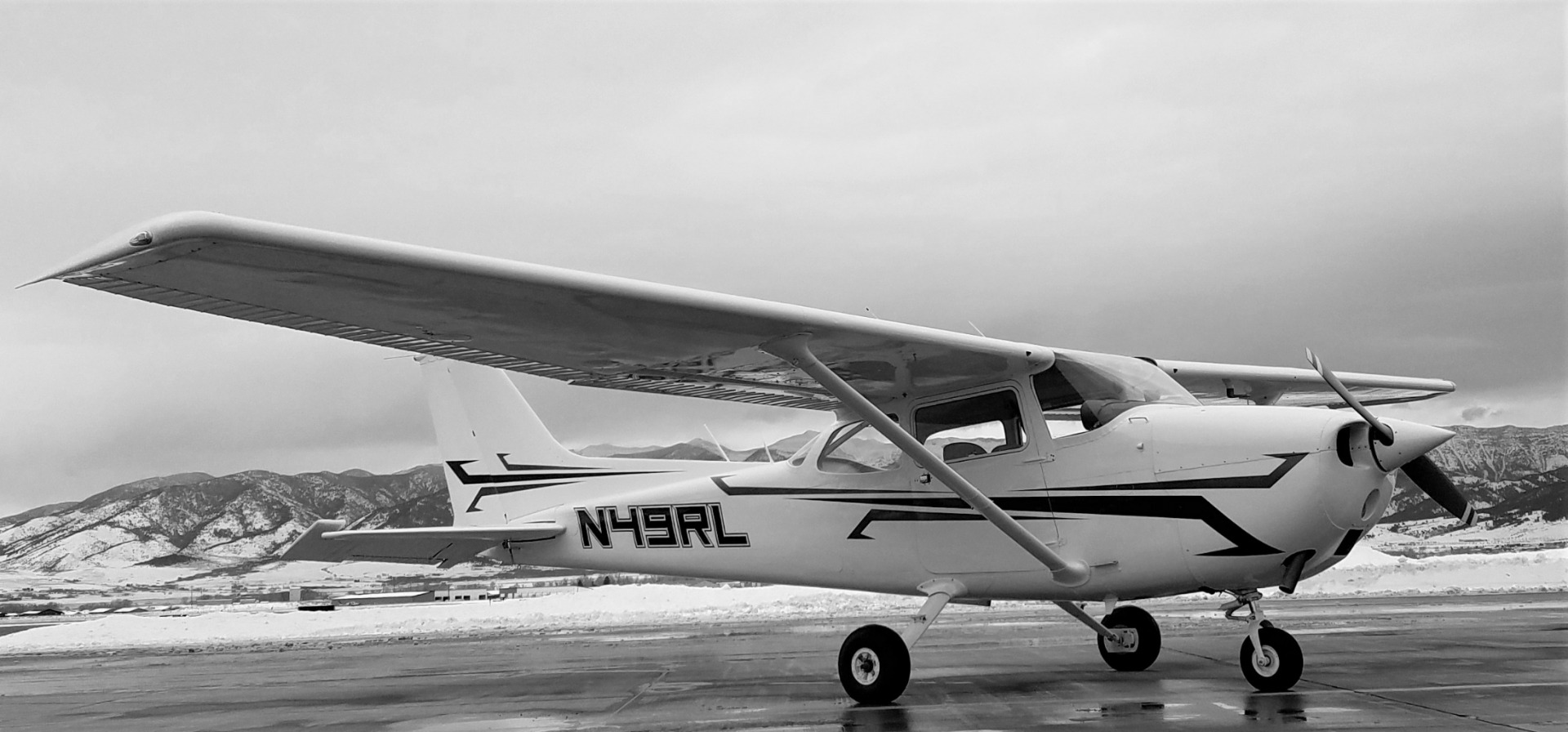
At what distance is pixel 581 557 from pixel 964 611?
1146 centimetres

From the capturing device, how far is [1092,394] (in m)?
8.44

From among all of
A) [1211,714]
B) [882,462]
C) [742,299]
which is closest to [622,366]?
[742,299]

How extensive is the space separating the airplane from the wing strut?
0.06 feet

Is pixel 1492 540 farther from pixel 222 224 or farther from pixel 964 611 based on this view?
pixel 222 224

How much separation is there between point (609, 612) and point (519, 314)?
15565 millimetres

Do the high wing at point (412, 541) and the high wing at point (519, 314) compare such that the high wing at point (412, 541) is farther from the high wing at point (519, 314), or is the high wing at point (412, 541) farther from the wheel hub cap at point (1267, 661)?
the wheel hub cap at point (1267, 661)

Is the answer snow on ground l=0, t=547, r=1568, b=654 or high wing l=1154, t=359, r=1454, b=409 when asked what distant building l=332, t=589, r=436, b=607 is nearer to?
snow on ground l=0, t=547, r=1568, b=654

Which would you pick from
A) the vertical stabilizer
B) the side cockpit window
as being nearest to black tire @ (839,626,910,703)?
the side cockpit window

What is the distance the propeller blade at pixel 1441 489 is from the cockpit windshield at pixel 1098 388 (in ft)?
4.81

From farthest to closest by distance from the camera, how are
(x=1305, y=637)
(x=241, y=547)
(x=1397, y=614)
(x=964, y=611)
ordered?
(x=241, y=547) → (x=964, y=611) → (x=1397, y=614) → (x=1305, y=637)

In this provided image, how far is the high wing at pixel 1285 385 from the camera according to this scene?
11.0 m

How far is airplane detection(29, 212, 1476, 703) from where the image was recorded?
6.52m

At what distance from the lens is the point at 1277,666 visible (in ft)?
25.5

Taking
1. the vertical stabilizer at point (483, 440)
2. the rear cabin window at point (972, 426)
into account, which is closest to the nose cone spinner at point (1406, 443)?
the rear cabin window at point (972, 426)
